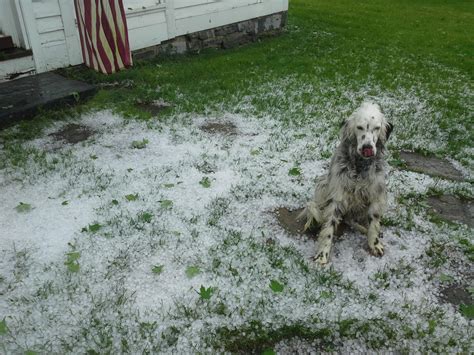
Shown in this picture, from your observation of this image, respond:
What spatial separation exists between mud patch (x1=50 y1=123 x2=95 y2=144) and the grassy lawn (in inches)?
4.1

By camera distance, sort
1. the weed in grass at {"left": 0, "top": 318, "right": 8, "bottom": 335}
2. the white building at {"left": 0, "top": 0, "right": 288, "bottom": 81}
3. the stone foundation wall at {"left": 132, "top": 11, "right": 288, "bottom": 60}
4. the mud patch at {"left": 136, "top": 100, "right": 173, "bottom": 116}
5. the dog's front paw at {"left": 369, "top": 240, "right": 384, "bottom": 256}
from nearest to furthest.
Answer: the weed in grass at {"left": 0, "top": 318, "right": 8, "bottom": 335}, the dog's front paw at {"left": 369, "top": 240, "right": 384, "bottom": 256}, the mud patch at {"left": 136, "top": 100, "right": 173, "bottom": 116}, the white building at {"left": 0, "top": 0, "right": 288, "bottom": 81}, the stone foundation wall at {"left": 132, "top": 11, "right": 288, "bottom": 60}

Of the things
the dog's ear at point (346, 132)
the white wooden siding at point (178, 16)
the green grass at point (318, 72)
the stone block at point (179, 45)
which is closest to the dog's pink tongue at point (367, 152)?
the dog's ear at point (346, 132)

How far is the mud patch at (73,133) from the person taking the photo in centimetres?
542

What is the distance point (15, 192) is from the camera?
429 centimetres

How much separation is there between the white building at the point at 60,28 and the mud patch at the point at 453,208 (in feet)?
20.5

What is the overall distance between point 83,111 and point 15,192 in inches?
85.0

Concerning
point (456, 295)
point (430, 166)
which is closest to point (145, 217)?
point (456, 295)

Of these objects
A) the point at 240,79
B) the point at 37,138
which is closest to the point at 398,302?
the point at 37,138

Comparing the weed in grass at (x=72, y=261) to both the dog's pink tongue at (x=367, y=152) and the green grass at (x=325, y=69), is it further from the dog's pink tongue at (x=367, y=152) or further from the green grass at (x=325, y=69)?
the green grass at (x=325, y=69)

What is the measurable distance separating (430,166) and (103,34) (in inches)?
213

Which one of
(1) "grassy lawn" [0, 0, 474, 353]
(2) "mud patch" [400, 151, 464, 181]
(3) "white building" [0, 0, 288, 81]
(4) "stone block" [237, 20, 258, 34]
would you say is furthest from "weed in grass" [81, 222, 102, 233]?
(4) "stone block" [237, 20, 258, 34]

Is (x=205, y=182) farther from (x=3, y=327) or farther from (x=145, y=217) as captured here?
(x=3, y=327)

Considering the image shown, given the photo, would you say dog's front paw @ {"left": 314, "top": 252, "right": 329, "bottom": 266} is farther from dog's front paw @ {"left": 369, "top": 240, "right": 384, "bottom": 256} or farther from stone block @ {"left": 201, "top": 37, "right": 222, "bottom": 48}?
stone block @ {"left": 201, "top": 37, "right": 222, "bottom": 48}

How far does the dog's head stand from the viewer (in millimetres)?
3176
